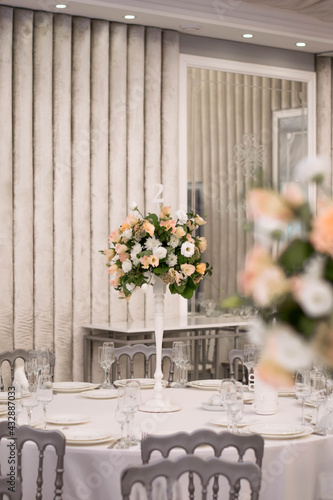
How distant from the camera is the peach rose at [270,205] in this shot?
1.26 meters

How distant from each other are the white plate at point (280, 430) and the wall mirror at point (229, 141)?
3.34 m

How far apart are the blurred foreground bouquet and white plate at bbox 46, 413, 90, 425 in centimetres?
206

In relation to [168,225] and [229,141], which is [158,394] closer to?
[168,225]

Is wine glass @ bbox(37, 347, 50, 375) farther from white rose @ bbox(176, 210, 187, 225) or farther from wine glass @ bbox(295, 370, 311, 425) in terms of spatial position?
wine glass @ bbox(295, 370, 311, 425)

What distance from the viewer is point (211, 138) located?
21.9ft

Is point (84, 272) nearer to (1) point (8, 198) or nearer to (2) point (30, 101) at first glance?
(1) point (8, 198)

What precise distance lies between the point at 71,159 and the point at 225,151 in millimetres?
1556

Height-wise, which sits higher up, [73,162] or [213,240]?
[73,162]

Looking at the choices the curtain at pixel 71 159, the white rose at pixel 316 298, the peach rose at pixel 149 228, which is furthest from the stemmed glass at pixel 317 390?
the curtain at pixel 71 159

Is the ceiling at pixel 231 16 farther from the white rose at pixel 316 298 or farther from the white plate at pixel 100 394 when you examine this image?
the white rose at pixel 316 298

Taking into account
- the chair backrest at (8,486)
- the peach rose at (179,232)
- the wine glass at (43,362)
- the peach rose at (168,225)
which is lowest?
the chair backrest at (8,486)

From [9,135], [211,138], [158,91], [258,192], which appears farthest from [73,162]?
[258,192]

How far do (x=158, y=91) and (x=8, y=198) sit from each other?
1.53 meters

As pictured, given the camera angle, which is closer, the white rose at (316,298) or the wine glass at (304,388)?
the white rose at (316,298)
